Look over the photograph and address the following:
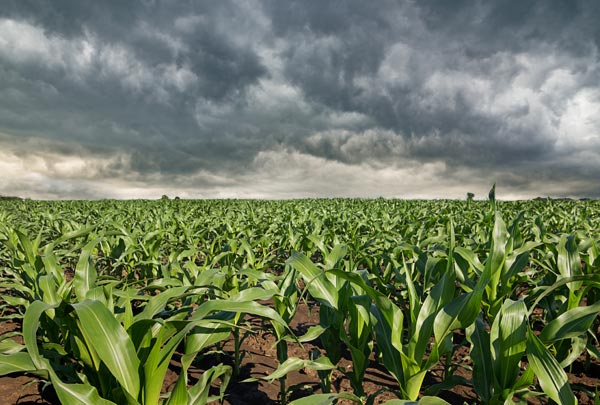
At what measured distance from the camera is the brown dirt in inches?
103

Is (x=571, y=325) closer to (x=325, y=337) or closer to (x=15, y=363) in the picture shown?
(x=325, y=337)

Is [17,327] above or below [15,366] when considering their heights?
below

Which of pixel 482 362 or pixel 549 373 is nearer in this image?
pixel 549 373

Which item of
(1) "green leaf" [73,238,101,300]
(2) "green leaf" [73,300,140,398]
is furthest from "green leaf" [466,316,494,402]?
(1) "green leaf" [73,238,101,300]

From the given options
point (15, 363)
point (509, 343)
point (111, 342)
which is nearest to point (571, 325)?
point (509, 343)

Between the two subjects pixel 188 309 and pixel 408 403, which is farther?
pixel 188 309

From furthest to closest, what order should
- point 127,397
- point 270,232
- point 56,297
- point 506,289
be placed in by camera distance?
point 270,232 < point 506,289 < point 56,297 < point 127,397

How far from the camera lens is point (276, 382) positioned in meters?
2.97

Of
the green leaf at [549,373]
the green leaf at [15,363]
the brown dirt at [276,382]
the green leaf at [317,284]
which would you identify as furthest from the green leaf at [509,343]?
the green leaf at [15,363]

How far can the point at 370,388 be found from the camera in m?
2.77

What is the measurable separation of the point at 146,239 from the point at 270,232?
2.78m

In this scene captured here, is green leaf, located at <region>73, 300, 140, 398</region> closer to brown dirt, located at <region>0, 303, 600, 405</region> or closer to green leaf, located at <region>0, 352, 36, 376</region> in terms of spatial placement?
green leaf, located at <region>0, 352, 36, 376</region>

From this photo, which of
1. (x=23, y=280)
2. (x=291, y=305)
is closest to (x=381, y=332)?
(x=291, y=305)

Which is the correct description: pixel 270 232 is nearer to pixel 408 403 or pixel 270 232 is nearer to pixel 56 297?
pixel 56 297
